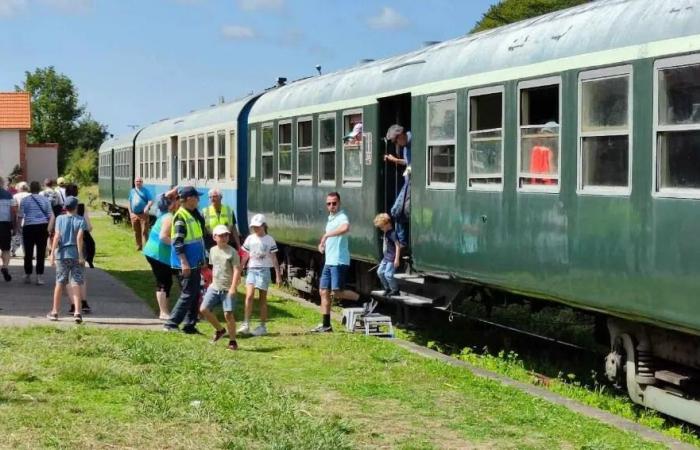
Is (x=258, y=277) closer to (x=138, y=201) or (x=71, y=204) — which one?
(x=71, y=204)

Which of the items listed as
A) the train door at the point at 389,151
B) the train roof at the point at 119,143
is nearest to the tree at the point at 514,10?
the train roof at the point at 119,143

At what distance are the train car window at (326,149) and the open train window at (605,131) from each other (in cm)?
707

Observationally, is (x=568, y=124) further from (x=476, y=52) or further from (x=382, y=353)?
(x=382, y=353)

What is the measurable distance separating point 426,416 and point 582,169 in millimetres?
2474

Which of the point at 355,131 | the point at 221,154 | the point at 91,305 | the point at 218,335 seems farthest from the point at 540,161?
the point at 221,154

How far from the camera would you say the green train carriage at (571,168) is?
889cm

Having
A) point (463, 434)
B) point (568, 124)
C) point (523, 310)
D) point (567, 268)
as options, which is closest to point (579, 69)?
point (568, 124)

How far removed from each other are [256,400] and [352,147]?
6.91 meters

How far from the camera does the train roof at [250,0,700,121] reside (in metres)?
9.16

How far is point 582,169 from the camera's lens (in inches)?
401

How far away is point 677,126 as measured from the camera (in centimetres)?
880

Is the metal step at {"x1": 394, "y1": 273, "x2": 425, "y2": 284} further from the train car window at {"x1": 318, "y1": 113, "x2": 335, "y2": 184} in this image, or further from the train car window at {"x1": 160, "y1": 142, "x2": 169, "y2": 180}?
the train car window at {"x1": 160, "y1": 142, "x2": 169, "y2": 180}

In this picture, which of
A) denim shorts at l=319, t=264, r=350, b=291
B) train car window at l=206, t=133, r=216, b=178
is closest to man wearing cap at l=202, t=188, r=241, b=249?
denim shorts at l=319, t=264, r=350, b=291

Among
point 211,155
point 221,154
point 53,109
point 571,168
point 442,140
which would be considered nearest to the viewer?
point 571,168
